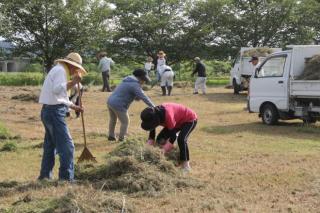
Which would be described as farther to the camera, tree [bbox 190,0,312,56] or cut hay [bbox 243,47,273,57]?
tree [bbox 190,0,312,56]

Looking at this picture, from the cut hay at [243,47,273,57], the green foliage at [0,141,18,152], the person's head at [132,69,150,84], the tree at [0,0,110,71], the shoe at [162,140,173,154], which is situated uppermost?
the tree at [0,0,110,71]

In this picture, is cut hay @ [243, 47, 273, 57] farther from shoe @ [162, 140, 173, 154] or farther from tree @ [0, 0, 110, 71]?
shoe @ [162, 140, 173, 154]

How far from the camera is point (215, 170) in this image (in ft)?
30.0

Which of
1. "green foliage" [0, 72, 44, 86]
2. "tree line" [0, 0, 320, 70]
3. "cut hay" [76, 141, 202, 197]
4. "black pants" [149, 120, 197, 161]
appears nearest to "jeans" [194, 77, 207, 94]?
"green foliage" [0, 72, 44, 86]

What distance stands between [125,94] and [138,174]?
160 inches

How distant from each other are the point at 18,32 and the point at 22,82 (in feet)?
11.1

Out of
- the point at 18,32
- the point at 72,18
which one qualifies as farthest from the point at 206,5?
the point at 18,32

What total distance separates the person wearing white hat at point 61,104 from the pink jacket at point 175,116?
1.36 m

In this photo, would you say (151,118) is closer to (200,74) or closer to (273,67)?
(273,67)

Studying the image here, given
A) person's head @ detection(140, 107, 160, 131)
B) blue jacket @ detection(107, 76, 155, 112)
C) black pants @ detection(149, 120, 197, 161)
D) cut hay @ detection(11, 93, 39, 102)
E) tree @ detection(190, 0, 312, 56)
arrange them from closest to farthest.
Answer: person's head @ detection(140, 107, 160, 131), black pants @ detection(149, 120, 197, 161), blue jacket @ detection(107, 76, 155, 112), cut hay @ detection(11, 93, 39, 102), tree @ detection(190, 0, 312, 56)

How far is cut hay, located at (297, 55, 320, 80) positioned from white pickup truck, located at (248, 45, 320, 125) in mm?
161

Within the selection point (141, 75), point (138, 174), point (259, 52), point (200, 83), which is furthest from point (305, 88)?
point (200, 83)

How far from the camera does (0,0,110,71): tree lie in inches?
1344

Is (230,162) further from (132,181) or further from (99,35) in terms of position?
(99,35)
